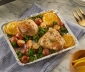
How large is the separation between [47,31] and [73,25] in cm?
15

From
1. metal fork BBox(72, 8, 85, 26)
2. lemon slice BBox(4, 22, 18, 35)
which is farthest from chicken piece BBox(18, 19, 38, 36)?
metal fork BBox(72, 8, 85, 26)

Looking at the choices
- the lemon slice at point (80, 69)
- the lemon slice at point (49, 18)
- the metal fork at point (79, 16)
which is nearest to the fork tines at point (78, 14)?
the metal fork at point (79, 16)

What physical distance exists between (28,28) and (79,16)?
0.92 ft

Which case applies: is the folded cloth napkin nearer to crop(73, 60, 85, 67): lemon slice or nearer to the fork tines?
crop(73, 60, 85, 67): lemon slice

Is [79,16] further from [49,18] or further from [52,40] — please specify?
[52,40]

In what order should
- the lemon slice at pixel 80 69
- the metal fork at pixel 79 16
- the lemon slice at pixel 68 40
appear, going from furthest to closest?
the metal fork at pixel 79 16
the lemon slice at pixel 68 40
the lemon slice at pixel 80 69

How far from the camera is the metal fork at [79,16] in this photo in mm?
1214

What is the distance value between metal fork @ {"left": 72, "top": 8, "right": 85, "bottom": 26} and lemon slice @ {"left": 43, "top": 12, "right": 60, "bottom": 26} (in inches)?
4.4

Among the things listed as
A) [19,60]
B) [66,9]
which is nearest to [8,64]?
[19,60]

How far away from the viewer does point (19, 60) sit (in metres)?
0.99

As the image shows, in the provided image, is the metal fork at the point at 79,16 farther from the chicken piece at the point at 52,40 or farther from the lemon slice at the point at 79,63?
the lemon slice at the point at 79,63

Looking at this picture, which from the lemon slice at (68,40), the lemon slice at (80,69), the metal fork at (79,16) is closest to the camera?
the lemon slice at (80,69)

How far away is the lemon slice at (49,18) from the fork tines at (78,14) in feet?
0.37

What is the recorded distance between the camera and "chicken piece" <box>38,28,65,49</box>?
40.1 inches
